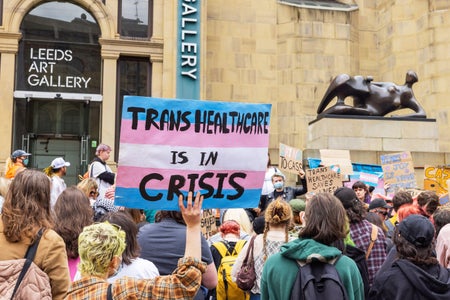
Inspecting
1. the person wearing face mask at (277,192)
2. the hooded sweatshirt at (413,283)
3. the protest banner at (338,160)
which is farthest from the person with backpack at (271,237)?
the protest banner at (338,160)

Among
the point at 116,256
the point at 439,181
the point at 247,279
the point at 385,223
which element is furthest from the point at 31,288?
the point at 439,181

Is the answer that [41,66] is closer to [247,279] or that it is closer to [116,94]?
[116,94]

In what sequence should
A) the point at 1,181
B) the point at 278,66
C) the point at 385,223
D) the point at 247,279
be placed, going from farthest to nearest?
the point at 278,66, the point at 385,223, the point at 1,181, the point at 247,279

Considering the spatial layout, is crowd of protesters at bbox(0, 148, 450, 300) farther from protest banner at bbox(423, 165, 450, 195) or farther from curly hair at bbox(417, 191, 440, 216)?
protest banner at bbox(423, 165, 450, 195)

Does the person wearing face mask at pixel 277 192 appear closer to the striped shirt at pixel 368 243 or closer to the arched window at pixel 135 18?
the striped shirt at pixel 368 243

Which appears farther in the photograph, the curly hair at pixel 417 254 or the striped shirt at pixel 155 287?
the curly hair at pixel 417 254

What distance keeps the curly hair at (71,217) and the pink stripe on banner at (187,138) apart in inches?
24.9

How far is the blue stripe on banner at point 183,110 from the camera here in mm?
3814

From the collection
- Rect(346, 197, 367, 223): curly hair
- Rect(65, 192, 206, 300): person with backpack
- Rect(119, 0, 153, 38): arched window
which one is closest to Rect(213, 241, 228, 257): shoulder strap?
Rect(346, 197, 367, 223): curly hair

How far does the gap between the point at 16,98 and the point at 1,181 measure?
12.8 meters

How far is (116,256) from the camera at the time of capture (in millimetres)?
2924

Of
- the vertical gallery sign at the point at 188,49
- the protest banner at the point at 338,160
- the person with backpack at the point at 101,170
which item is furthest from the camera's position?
the vertical gallery sign at the point at 188,49

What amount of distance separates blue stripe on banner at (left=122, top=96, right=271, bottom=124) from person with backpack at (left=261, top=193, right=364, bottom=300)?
37.9 inches

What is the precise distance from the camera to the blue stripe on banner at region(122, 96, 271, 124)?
3814 mm
